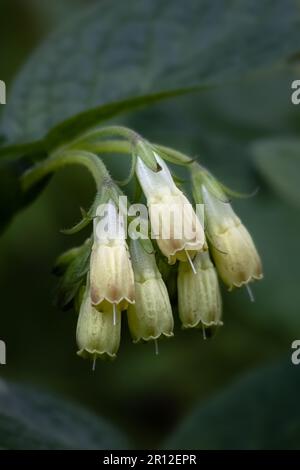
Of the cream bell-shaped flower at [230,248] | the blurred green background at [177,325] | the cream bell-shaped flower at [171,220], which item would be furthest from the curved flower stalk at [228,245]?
the blurred green background at [177,325]

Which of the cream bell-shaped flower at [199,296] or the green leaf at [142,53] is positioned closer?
the cream bell-shaped flower at [199,296]

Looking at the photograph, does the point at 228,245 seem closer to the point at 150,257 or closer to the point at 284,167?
the point at 150,257

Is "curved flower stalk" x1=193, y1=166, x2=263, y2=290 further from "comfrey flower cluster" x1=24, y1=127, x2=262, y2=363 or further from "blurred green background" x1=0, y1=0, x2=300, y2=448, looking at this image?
"blurred green background" x1=0, y1=0, x2=300, y2=448

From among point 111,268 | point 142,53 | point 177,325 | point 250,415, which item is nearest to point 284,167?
point 142,53

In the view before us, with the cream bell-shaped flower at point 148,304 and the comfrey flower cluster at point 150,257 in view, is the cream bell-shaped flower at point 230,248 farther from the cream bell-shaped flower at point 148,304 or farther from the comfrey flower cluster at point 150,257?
the cream bell-shaped flower at point 148,304

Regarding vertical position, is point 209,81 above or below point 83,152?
above
